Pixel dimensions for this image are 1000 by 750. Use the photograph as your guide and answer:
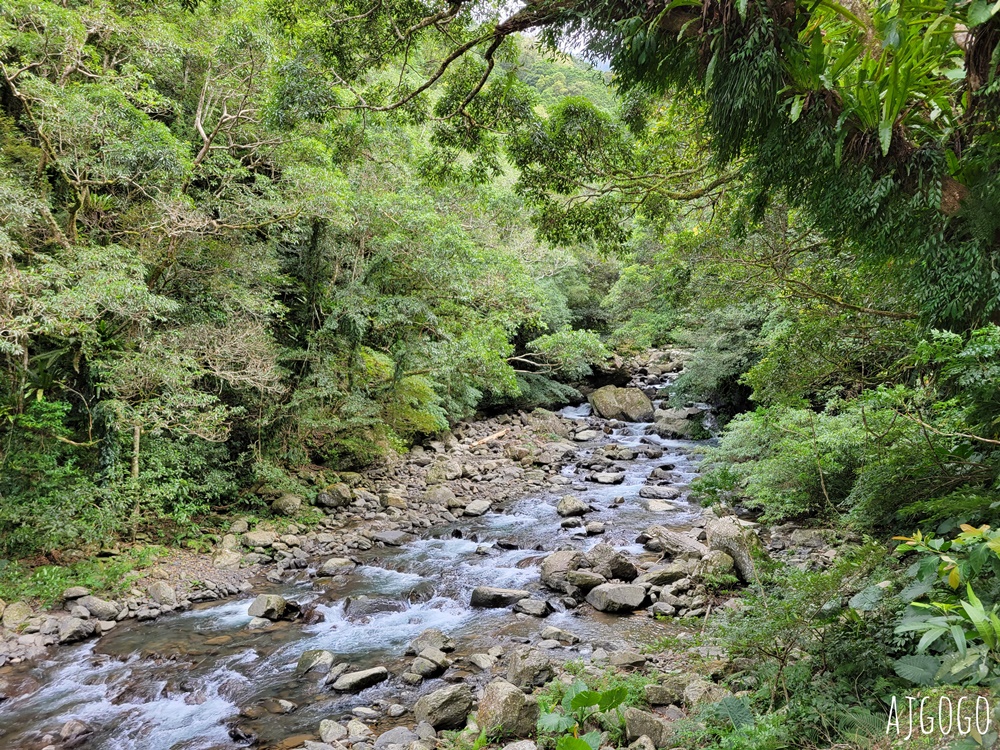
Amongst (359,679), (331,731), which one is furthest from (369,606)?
(331,731)

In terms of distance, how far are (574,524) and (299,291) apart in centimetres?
675

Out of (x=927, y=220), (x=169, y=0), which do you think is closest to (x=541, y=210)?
(x=927, y=220)

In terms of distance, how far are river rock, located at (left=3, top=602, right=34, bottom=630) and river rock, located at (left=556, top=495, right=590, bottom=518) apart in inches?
296

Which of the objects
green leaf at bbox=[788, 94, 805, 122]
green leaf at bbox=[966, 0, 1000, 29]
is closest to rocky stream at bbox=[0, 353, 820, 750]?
green leaf at bbox=[788, 94, 805, 122]

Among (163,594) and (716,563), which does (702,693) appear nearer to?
(716,563)

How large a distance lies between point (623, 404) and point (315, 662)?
14647mm

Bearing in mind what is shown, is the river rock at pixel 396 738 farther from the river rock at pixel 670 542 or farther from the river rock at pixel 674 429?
the river rock at pixel 674 429

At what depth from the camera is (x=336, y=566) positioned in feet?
26.1

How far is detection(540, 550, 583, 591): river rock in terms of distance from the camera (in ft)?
22.1

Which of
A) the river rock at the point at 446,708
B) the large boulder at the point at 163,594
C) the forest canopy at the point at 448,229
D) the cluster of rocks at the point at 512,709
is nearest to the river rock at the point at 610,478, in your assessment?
the forest canopy at the point at 448,229

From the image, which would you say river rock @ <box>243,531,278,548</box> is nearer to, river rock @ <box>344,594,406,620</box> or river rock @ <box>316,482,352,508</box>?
river rock @ <box>316,482,352,508</box>

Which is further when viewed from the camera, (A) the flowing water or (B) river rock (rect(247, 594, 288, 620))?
(B) river rock (rect(247, 594, 288, 620))

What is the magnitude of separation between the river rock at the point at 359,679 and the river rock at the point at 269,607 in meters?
1.86

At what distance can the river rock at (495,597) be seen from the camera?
648 centimetres
